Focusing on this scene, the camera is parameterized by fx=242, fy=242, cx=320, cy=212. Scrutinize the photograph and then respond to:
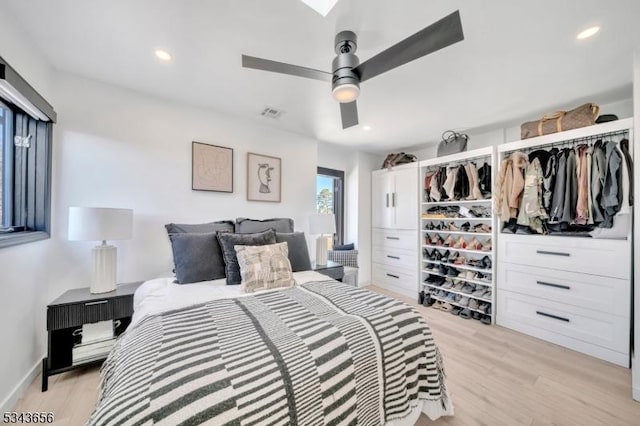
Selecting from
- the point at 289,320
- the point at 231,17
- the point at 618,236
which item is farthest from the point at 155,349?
the point at 618,236

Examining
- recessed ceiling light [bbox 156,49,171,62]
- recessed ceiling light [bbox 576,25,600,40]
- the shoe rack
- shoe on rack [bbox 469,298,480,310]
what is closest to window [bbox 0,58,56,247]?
recessed ceiling light [bbox 156,49,171,62]

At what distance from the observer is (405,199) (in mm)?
3822

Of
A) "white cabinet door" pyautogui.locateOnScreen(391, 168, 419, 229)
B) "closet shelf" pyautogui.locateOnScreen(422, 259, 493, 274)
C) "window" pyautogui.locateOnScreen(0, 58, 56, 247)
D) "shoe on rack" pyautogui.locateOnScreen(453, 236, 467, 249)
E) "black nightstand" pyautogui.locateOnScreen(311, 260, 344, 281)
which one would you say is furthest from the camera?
"white cabinet door" pyautogui.locateOnScreen(391, 168, 419, 229)

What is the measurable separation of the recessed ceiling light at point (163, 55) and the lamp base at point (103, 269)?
A: 5.03 feet

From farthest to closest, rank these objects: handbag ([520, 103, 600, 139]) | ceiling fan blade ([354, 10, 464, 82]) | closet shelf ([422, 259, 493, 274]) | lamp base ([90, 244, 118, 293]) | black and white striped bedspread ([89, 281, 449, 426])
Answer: closet shelf ([422, 259, 493, 274]) → handbag ([520, 103, 600, 139]) → lamp base ([90, 244, 118, 293]) → ceiling fan blade ([354, 10, 464, 82]) → black and white striped bedspread ([89, 281, 449, 426])

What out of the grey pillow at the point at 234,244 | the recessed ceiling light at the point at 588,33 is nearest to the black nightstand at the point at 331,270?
the grey pillow at the point at 234,244

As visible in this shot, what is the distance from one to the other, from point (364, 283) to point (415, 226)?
137cm

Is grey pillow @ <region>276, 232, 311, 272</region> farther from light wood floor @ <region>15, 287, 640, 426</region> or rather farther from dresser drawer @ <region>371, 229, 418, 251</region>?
dresser drawer @ <region>371, 229, 418, 251</region>

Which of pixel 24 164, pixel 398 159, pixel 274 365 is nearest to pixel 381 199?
pixel 398 159

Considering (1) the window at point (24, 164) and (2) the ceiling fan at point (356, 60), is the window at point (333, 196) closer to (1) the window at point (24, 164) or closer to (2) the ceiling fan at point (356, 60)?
(2) the ceiling fan at point (356, 60)

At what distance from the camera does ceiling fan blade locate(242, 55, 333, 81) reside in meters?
1.36

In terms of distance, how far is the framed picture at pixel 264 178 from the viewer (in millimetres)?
2957

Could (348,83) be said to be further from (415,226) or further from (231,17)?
(415,226)

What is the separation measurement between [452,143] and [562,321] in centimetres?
225
